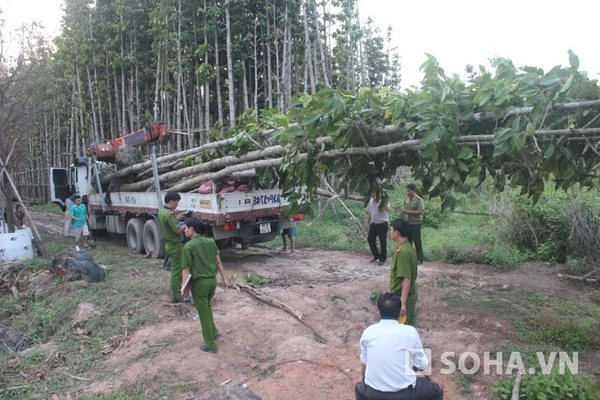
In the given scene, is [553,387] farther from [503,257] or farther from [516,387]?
[503,257]

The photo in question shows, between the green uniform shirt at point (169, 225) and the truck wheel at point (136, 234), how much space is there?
4.39 m

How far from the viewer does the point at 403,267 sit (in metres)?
3.87

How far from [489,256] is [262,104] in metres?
12.3

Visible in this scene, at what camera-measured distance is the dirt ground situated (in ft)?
12.8

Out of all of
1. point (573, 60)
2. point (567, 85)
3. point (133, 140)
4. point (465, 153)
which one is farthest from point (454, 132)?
point (133, 140)

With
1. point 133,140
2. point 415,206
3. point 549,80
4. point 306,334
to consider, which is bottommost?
point 306,334

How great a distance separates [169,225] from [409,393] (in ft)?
13.2

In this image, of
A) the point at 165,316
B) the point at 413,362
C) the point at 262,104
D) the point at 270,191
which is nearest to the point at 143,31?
the point at 262,104

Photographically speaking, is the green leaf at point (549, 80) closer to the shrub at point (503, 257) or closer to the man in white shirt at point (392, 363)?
the man in white shirt at point (392, 363)

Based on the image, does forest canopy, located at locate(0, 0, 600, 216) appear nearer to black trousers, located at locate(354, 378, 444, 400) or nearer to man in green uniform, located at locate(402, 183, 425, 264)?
black trousers, located at locate(354, 378, 444, 400)

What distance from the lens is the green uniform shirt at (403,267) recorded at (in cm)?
386

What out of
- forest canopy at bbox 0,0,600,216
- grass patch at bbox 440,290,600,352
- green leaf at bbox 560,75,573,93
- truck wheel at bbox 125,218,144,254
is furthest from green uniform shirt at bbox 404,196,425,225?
truck wheel at bbox 125,218,144,254

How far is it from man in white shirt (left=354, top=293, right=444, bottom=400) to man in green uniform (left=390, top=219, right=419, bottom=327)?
3.96 feet

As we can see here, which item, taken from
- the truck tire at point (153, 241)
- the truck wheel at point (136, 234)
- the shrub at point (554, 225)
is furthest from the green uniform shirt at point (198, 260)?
the truck wheel at point (136, 234)
